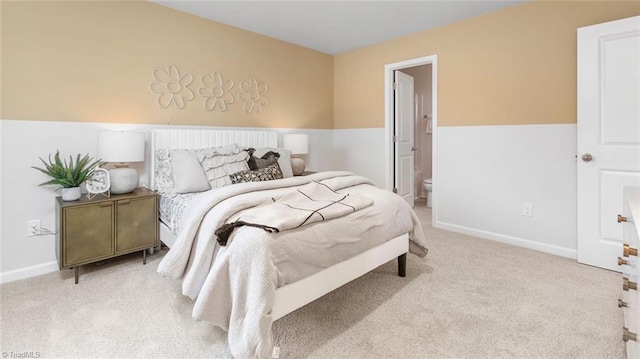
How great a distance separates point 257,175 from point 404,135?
105 inches

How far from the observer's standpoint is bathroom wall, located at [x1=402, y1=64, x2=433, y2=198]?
558cm

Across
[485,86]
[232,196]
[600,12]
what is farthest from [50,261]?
[600,12]

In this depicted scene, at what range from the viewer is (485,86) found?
10.8ft

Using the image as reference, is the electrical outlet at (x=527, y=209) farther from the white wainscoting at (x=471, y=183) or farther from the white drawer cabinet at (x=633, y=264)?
the white drawer cabinet at (x=633, y=264)

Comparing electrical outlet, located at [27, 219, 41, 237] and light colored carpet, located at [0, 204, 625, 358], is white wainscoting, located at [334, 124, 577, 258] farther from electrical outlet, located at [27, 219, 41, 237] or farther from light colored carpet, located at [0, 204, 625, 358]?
electrical outlet, located at [27, 219, 41, 237]

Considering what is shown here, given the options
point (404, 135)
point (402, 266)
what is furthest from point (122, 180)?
point (404, 135)

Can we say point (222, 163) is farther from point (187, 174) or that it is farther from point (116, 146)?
point (116, 146)

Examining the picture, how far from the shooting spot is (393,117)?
4320 mm

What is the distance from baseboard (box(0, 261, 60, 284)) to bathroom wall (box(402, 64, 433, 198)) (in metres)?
4.92

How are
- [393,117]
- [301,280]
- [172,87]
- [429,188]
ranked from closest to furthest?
1. [301,280]
2. [172,87]
3. [393,117]
4. [429,188]

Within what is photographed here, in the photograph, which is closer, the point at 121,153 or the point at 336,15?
the point at 121,153

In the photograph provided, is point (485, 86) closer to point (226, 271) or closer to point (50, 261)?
point (226, 271)

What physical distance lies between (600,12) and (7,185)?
4852mm

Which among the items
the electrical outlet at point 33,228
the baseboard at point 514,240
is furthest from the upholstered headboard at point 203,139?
the baseboard at point 514,240
